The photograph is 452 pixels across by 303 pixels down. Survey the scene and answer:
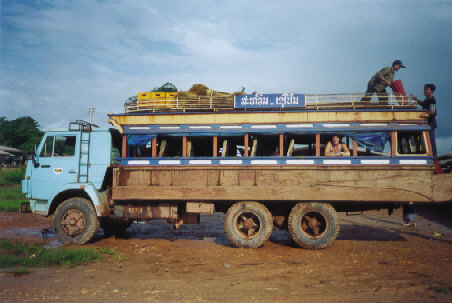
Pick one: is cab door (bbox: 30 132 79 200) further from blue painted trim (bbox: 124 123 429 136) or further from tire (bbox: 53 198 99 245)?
blue painted trim (bbox: 124 123 429 136)

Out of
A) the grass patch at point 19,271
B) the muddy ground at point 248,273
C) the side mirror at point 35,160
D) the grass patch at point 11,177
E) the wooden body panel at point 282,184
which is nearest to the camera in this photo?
the muddy ground at point 248,273

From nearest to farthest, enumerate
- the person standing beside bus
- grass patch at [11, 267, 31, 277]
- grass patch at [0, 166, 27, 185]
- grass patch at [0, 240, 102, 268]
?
grass patch at [11, 267, 31, 277] → grass patch at [0, 240, 102, 268] → the person standing beside bus → grass patch at [0, 166, 27, 185]

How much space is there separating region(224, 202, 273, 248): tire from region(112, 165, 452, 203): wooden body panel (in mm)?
267

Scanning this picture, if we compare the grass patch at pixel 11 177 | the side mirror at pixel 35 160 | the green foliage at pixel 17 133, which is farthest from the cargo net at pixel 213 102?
the green foliage at pixel 17 133

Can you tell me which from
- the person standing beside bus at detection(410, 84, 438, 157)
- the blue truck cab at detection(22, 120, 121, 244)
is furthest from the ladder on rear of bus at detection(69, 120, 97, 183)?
the person standing beside bus at detection(410, 84, 438, 157)

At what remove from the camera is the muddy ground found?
4.65 metres

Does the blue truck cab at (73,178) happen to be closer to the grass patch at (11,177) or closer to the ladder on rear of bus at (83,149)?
the ladder on rear of bus at (83,149)

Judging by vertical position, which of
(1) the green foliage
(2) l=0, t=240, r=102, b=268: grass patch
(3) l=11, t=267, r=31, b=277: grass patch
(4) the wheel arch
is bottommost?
(3) l=11, t=267, r=31, b=277: grass patch

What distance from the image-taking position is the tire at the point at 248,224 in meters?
7.66

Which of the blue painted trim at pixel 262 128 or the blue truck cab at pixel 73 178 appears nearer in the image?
the blue painted trim at pixel 262 128

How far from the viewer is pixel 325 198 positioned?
24.6ft

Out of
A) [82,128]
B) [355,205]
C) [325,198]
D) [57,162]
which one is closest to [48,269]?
[57,162]

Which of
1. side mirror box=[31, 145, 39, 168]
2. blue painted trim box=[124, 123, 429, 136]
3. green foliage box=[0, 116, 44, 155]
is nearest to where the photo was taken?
blue painted trim box=[124, 123, 429, 136]

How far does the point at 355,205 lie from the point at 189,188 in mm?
Result: 4515
